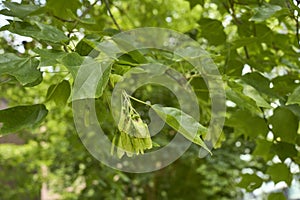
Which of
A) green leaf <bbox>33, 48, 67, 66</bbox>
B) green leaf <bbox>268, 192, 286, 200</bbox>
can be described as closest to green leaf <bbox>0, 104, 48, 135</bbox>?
green leaf <bbox>33, 48, 67, 66</bbox>

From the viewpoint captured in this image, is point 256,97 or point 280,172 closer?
point 256,97

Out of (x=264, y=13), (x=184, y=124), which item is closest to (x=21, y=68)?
(x=184, y=124)

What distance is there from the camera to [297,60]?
2.44ft

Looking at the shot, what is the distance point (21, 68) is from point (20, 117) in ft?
0.29

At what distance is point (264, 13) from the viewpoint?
21.6 inches

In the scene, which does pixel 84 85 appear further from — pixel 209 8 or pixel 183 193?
pixel 183 193

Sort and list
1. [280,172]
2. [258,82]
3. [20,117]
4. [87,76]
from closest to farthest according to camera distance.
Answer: [87,76], [20,117], [258,82], [280,172]

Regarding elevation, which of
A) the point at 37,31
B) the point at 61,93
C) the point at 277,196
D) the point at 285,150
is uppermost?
the point at 37,31

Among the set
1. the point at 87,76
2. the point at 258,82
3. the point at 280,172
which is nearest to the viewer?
the point at 87,76

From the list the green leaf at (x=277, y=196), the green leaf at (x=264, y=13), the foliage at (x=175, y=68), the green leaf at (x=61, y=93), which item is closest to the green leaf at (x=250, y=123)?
the foliage at (x=175, y=68)

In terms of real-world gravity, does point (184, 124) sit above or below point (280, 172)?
above

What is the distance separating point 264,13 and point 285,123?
171 mm

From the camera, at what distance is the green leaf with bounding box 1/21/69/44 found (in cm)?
45

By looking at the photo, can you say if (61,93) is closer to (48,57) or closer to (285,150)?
(48,57)
